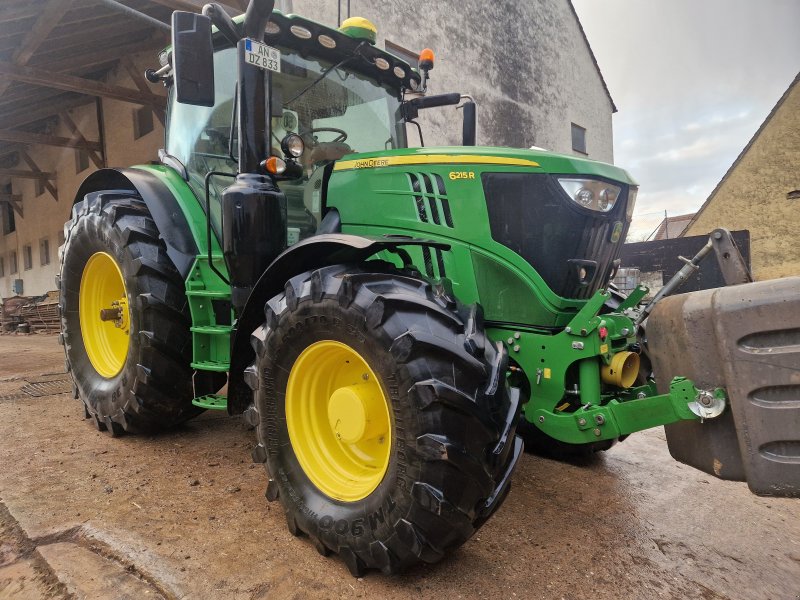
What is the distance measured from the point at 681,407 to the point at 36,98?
42.1ft

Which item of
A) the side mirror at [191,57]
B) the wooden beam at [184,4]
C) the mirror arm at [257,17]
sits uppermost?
the wooden beam at [184,4]

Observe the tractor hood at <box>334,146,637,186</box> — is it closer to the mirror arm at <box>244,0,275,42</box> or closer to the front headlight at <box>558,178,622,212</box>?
the front headlight at <box>558,178,622,212</box>

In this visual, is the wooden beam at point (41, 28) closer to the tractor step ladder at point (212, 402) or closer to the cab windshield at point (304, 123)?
the cab windshield at point (304, 123)

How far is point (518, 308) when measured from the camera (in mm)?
2387

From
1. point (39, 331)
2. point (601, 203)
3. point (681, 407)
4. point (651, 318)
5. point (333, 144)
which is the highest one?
point (333, 144)

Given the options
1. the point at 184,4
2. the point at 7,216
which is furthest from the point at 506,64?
the point at 7,216

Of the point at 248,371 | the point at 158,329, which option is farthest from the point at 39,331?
the point at 248,371

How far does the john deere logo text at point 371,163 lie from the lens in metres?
2.62

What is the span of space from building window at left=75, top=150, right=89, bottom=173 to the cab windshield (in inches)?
433

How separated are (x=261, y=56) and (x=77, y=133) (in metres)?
11.5

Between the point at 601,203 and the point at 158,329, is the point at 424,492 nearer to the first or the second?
the point at 601,203

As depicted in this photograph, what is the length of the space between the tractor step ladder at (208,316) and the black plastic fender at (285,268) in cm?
30

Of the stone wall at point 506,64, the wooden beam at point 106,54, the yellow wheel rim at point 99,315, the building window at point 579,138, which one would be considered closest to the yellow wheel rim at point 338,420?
the yellow wheel rim at point 99,315

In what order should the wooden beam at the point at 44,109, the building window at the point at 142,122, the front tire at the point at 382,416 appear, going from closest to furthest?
the front tire at the point at 382,416 → the building window at the point at 142,122 → the wooden beam at the point at 44,109
